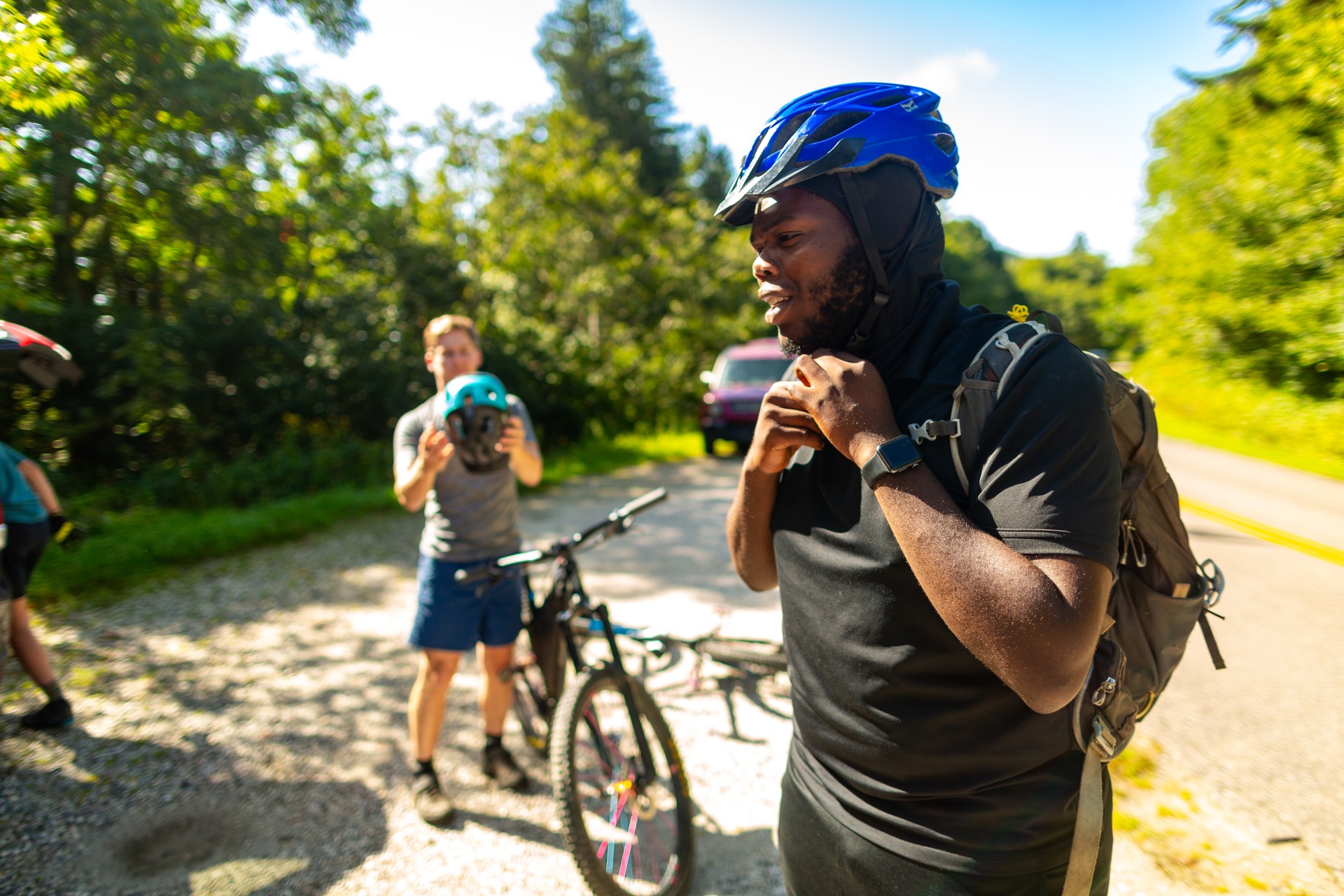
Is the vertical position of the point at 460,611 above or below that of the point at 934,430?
below

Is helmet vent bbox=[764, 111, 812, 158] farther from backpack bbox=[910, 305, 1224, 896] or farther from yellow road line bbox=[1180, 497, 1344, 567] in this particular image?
yellow road line bbox=[1180, 497, 1344, 567]

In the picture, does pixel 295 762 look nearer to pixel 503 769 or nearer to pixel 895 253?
pixel 503 769

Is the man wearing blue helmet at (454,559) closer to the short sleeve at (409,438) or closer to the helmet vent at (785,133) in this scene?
the short sleeve at (409,438)

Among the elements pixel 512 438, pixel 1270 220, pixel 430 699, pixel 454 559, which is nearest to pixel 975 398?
pixel 512 438

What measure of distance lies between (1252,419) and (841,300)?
19.4 meters

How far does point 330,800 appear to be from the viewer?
3.22 meters

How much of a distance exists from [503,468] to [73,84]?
266cm

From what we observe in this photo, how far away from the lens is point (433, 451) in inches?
117

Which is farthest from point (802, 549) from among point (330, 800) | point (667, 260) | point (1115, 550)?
point (667, 260)

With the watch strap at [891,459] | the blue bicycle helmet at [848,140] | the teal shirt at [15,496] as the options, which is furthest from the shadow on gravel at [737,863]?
the teal shirt at [15,496]

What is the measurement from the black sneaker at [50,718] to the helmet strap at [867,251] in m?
4.71

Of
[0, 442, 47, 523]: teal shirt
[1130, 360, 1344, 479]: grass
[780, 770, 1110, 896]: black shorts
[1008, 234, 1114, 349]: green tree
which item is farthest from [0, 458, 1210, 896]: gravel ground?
[1008, 234, 1114, 349]: green tree

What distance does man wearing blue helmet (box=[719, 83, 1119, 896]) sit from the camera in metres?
0.96

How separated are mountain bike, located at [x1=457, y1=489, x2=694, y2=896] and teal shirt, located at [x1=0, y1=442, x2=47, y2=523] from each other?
2687mm
